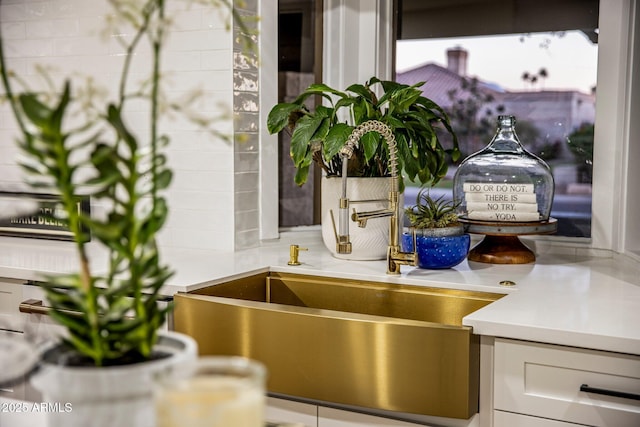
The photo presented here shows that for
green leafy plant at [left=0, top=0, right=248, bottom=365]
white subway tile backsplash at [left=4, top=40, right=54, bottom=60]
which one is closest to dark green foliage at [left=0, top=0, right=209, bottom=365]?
green leafy plant at [left=0, top=0, right=248, bottom=365]

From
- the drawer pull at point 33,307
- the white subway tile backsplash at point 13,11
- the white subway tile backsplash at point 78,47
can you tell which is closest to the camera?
the drawer pull at point 33,307

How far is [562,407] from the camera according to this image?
1540 mm

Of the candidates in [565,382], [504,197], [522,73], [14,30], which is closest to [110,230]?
[565,382]

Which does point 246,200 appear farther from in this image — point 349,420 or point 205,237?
point 349,420

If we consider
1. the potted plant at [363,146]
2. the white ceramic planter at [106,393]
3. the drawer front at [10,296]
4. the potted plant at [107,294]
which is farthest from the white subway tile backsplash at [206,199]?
the white ceramic planter at [106,393]

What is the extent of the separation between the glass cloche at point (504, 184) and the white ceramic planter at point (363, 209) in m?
0.24

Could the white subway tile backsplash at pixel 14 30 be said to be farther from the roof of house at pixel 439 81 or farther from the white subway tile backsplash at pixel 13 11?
the roof of house at pixel 439 81

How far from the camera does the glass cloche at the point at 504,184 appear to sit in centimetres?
223

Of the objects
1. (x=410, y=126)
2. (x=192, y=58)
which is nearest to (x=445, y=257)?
(x=410, y=126)

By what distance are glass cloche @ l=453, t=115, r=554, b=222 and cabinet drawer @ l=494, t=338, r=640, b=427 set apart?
71 cm

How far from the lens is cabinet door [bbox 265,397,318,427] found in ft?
5.75

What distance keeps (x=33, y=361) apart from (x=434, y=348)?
957 millimetres

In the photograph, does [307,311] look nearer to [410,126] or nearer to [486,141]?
[410,126]

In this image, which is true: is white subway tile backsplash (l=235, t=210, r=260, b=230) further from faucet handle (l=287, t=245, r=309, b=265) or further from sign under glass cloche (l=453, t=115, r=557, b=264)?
sign under glass cloche (l=453, t=115, r=557, b=264)
